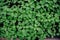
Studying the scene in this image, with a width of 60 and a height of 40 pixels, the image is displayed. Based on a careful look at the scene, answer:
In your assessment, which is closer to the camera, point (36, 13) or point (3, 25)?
point (36, 13)

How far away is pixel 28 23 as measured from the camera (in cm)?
306

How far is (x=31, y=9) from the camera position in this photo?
10.1ft

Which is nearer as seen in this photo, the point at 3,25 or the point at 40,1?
the point at 40,1

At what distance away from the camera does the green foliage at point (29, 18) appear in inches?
120

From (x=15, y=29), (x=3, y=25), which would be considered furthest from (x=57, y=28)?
(x=3, y=25)

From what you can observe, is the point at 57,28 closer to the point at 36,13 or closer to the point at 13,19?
the point at 36,13

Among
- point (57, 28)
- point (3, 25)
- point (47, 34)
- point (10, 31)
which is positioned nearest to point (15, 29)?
point (10, 31)

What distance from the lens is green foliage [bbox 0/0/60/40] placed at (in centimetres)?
305

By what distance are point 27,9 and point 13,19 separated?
1.09 feet

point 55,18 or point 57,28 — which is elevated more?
point 55,18

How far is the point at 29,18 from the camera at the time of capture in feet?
10.0

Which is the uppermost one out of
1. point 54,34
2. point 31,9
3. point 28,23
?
point 31,9

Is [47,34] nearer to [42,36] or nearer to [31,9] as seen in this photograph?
[42,36]

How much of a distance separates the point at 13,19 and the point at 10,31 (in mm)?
235
